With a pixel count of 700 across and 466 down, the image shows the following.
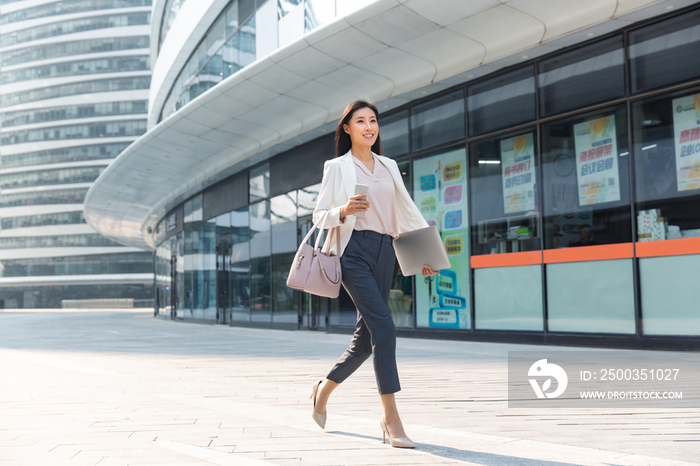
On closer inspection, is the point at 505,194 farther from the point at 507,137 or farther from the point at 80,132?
the point at 80,132

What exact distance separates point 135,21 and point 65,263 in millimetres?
30211

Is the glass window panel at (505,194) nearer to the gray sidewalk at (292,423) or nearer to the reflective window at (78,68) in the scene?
the gray sidewalk at (292,423)

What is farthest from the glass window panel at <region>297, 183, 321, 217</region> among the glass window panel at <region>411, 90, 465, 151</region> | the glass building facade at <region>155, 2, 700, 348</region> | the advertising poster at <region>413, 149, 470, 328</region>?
the advertising poster at <region>413, 149, 470, 328</region>

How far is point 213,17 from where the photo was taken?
1762cm

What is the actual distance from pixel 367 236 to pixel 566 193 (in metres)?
7.19

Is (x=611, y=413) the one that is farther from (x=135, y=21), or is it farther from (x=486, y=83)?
(x=135, y=21)

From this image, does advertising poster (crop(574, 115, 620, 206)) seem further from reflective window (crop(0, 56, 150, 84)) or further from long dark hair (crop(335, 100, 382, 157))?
reflective window (crop(0, 56, 150, 84))

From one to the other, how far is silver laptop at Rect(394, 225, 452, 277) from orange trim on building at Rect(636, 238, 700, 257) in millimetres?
5841

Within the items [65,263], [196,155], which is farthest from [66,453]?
[65,263]

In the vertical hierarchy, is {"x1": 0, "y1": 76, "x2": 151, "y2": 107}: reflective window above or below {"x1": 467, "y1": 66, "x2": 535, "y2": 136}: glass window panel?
above

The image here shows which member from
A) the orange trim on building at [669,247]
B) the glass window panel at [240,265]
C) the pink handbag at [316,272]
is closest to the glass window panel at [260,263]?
the glass window panel at [240,265]

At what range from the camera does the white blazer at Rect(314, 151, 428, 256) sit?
11.3ft

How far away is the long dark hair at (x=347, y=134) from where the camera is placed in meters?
3.69

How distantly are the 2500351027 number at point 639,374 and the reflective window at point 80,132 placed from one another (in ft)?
243
